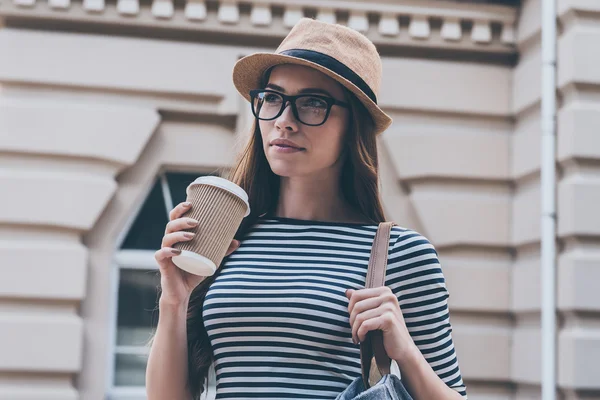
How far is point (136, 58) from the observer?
172 inches

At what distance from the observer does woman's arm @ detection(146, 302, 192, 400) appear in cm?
168

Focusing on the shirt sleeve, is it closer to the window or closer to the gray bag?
the gray bag

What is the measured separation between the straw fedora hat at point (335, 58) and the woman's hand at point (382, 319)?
1.48 ft

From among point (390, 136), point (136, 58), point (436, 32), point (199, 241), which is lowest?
Result: point (199, 241)

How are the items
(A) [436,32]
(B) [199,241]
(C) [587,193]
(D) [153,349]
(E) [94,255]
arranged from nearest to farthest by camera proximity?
(B) [199,241] → (D) [153,349] → (C) [587,193] → (E) [94,255] → (A) [436,32]

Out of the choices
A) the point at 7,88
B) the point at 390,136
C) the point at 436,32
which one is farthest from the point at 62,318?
the point at 436,32

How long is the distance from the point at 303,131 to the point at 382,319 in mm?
436

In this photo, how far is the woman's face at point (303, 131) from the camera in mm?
1706

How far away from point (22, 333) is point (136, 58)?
1.47 m

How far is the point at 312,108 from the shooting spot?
1733mm

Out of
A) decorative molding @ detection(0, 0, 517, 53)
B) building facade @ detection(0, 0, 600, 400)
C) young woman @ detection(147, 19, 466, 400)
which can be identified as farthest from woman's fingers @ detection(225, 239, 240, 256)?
decorative molding @ detection(0, 0, 517, 53)

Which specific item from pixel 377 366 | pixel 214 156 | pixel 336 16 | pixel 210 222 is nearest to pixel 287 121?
pixel 210 222

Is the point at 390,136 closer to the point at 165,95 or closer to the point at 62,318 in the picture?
the point at 165,95

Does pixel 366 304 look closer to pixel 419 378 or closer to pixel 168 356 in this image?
pixel 419 378
